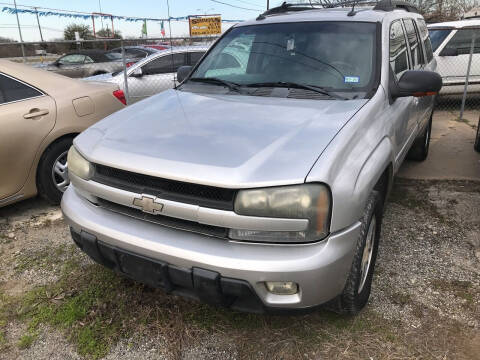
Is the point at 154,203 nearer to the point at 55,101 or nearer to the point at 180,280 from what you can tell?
the point at 180,280

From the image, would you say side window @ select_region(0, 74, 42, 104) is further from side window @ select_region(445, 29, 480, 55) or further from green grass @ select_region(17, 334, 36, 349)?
side window @ select_region(445, 29, 480, 55)

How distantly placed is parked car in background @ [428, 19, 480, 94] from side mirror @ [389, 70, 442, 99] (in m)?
6.14

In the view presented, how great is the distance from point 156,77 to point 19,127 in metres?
4.64

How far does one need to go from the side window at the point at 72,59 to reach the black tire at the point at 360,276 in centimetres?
1359

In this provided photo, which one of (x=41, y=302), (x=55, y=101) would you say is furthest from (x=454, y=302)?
(x=55, y=101)

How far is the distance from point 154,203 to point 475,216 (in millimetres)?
3168

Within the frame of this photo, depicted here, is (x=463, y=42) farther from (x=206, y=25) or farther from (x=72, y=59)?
(x=206, y=25)

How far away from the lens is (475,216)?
3.81 m

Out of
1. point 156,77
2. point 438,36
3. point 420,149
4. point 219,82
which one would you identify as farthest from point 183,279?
point 438,36

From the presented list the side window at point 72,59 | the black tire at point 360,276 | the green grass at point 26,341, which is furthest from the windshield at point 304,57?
the side window at point 72,59

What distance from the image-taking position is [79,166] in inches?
95.7

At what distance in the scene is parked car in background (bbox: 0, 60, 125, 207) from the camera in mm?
3674

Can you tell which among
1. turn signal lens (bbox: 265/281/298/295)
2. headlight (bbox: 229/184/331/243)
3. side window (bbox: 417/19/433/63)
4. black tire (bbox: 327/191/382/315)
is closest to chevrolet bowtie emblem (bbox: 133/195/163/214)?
headlight (bbox: 229/184/331/243)

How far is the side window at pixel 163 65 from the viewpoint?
8052 millimetres
